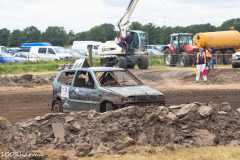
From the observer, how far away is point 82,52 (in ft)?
134

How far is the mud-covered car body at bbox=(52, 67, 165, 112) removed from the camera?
8.34 meters

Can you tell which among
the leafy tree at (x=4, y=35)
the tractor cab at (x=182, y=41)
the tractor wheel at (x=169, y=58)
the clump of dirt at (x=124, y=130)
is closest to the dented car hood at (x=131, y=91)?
the clump of dirt at (x=124, y=130)

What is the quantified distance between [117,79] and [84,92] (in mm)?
1198

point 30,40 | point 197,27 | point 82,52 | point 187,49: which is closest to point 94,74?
point 187,49

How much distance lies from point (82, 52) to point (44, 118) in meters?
34.1

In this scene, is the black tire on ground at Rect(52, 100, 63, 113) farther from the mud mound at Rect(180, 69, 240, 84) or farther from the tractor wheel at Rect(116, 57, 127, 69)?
the tractor wheel at Rect(116, 57, 127, 69)

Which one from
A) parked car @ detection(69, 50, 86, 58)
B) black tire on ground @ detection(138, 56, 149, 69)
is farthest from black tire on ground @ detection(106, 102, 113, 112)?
parked car @ detection(69, 50, 86, 58)

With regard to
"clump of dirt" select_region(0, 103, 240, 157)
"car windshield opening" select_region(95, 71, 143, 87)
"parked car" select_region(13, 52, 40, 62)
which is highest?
"parked car" select_region(13, 52, 40, 62)

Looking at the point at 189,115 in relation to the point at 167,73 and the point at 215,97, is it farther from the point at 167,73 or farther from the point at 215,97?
the point at 167,73

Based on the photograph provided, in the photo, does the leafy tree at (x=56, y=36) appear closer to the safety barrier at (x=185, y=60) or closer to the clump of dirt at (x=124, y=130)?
the safety barrier at (x=185, y=60)

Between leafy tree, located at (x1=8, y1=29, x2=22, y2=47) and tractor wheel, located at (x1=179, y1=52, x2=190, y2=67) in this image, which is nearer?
tractor wheel, located at (x1=179, y1=52, x2=190, y2=67)

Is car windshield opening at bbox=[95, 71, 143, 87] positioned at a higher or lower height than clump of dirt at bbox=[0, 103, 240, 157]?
higher

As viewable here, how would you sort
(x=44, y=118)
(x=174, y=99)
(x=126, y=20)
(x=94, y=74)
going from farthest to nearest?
(x=126, y=20)
(x=174, y=99)
(x=94, y=74)
(x=44, y=118)

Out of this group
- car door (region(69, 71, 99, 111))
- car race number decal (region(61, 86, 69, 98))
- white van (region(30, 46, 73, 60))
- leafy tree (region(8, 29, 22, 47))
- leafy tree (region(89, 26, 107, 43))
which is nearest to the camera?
car door (region(69, 71, 99, 111))
